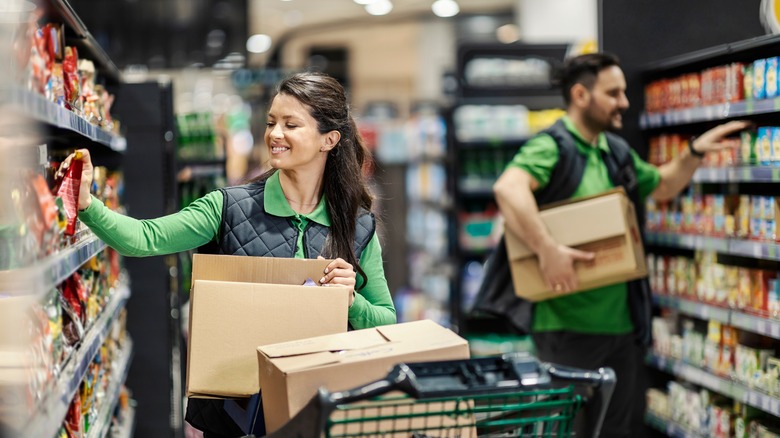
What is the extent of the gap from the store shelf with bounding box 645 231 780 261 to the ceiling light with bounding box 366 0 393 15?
1101 centimetres

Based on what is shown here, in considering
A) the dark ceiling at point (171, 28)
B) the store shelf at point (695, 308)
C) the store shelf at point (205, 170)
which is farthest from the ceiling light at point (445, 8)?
the store shelf at point (695, 308)

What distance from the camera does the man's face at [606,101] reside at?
166 inches

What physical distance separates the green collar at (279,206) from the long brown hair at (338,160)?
0.07 feet

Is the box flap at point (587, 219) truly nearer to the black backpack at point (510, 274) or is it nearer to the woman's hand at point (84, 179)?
the black backpack at point (510, 274)

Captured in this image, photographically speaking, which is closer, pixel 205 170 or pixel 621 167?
pixel 621 167

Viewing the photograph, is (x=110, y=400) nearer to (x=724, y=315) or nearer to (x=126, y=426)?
(x=126, y=426)

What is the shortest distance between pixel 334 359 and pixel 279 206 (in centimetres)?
74

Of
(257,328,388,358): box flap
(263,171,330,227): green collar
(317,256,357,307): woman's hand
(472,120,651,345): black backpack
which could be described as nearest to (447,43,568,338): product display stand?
(472,120,651,345): black backpack

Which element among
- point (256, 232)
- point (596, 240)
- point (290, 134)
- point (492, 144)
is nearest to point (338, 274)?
point (256, 232)

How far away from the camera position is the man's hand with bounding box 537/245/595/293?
3934 millimetres

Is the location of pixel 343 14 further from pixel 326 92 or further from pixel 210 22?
pixel 326 92

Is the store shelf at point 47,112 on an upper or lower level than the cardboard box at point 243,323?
upper

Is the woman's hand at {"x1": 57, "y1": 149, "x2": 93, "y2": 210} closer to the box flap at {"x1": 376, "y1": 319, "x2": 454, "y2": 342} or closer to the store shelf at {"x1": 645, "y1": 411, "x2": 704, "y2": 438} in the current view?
the box flap at {"x1": 376, "y1": 319, "x2": 454, "y2": 342}

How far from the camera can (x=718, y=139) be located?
4.07 meters
